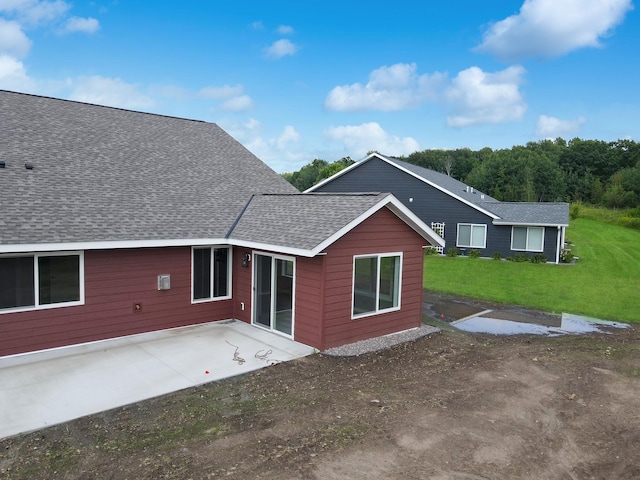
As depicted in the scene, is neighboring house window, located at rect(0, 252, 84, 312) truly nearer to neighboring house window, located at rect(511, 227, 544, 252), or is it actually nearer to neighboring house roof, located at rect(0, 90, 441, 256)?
neighboring house roof, located at rect(0, 90, 441, 256)

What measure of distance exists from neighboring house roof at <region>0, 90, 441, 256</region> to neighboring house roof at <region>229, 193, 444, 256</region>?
0.11ft

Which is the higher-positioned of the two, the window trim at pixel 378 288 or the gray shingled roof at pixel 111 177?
the gray shingled roof at pixel 111 177

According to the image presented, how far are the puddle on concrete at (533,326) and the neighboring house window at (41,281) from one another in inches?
374

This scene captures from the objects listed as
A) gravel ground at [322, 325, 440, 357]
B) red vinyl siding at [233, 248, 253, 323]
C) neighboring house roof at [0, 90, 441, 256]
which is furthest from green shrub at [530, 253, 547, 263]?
red vinyl siding at [233, 248, 253, 323]

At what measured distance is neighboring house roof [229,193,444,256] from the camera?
9516mm

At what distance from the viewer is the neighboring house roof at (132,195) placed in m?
9.35

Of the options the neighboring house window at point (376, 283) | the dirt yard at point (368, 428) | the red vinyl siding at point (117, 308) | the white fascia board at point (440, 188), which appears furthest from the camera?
the white fascia board at point (440, 188)

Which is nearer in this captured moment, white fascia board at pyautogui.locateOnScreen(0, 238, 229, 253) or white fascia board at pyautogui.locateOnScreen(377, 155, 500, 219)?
white fascia board at pyautogui.locateOnScreen(0, 238, 229, 253)

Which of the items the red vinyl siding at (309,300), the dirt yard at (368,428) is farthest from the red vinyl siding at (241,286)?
the dirt yard at (368,428)

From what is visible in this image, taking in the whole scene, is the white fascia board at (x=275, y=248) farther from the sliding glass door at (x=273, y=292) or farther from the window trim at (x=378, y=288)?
the window trim at (x=378, y=288)

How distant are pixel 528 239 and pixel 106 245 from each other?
22856 millimetres

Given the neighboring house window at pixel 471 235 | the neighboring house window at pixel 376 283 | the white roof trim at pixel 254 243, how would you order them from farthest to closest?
the neighboring house window at pixel 471 235, the neighboring house window at pixel 376 283, the white roof trim at pixel 254 243

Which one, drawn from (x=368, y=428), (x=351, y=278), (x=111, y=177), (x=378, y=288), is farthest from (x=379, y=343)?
(x=111, y=177)

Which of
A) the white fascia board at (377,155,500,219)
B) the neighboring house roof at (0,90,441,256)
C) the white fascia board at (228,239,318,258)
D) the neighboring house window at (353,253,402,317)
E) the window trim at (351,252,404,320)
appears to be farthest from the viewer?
the white fascia board at (377,155,500,219)
